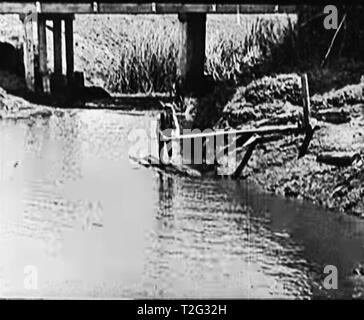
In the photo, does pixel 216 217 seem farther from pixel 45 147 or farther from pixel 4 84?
pixel 4 84

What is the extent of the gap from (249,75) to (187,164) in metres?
0.28

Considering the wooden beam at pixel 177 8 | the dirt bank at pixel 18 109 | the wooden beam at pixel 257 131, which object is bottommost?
the wooden beam at pixel 257 131

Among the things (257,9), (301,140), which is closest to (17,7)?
(257,9)

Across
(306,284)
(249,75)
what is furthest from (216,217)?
(249,75)

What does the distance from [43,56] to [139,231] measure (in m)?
0.51

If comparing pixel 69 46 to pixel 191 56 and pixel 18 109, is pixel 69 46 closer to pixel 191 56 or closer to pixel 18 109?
pixel 18 109

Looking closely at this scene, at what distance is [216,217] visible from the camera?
5.03 ft

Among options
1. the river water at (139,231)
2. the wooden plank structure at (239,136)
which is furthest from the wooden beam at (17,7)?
the wooden plank structure at (239,136)

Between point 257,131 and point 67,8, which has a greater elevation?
point 67,8

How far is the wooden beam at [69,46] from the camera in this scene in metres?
1.55

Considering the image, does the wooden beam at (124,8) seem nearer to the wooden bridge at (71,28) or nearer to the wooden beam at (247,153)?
the wooden bridge at (71,28)

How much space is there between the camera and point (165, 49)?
62.2 inches

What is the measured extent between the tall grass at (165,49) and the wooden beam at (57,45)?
0.06 meters

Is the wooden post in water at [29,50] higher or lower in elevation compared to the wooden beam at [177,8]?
lower
